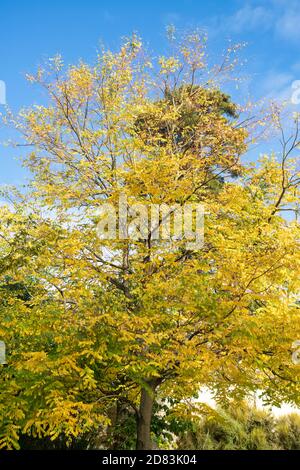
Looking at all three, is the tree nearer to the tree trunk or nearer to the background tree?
the tree trunk

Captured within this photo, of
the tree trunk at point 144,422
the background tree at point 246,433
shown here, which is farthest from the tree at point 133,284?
the background tree at point 246,433

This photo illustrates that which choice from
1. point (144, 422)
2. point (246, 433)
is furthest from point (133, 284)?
point (246, 433)

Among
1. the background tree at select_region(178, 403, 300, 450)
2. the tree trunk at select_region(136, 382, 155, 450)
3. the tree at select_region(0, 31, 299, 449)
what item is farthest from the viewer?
the background tree at select_region(178, 403, 300, 450)

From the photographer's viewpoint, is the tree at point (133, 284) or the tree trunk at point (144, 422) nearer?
the tree at point (133, 284)

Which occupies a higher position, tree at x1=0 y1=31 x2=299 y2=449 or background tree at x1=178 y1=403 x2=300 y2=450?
tree at x1=0 y1=31 x2=299 y2=449

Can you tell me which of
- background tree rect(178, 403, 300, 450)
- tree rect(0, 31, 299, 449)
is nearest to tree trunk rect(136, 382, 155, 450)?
tree rect(0, 31, 299, 449)

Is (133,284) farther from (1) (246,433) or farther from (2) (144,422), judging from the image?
(1) (246,433)

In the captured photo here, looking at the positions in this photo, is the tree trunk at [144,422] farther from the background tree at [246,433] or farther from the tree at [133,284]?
the background tree at [246,433]

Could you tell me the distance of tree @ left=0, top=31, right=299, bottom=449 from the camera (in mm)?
6535

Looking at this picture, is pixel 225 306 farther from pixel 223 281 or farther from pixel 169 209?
pixel 169 209

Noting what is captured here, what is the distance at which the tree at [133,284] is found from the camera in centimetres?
654

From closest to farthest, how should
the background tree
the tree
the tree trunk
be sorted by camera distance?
1. the tree
2. the tree trunk
3. the background tree

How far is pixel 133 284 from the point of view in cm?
944

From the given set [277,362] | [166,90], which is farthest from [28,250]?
[166,90]
